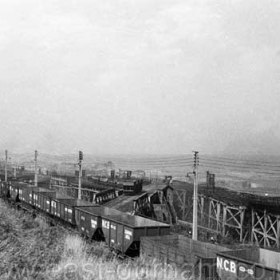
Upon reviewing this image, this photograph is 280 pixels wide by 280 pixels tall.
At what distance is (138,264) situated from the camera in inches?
592

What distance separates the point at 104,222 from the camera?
19688mm

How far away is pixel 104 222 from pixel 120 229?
1.96 metres

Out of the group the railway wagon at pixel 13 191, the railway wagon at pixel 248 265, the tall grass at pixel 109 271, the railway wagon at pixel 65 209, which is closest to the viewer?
the railway wagon at pixel 248 265

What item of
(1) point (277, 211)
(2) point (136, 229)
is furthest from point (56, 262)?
(1) point (277, 211)

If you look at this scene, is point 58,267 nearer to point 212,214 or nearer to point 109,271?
point 109,271

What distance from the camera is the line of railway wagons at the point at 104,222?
17172 millimetres

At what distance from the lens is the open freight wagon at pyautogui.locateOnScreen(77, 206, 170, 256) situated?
17016 mm

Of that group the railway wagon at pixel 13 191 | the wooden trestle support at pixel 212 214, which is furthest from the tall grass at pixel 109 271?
the railway wagon at pixel 13 191

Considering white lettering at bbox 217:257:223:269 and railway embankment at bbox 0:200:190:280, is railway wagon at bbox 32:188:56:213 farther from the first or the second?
white lettering at bbox 217:257:223:269

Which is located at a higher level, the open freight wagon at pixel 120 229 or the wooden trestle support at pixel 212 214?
the open freight wagon at pixel 120 229

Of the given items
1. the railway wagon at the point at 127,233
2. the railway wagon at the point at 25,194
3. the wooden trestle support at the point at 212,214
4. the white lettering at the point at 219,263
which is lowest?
the wooden trestle support at the point at 212,214

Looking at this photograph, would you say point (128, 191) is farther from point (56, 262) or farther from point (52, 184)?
point (56, 262)

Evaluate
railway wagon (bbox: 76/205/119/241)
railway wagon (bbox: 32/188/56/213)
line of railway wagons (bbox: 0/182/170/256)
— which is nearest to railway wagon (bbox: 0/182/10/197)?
line of railway wagons (bbox: 0/182/170/256)

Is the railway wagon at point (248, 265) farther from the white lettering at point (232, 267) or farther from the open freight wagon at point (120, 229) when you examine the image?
the open freight wagon at point (120, 229)
